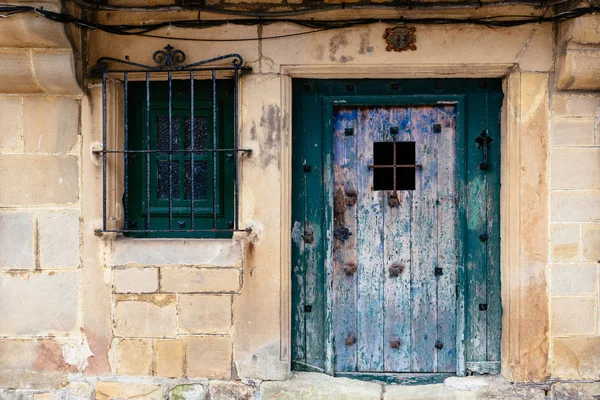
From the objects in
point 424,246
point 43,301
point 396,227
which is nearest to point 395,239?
point 396,227

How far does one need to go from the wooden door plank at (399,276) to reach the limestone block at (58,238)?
197 centimetres

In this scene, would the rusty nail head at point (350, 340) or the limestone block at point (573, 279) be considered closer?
the limestone block at point (573, 279)

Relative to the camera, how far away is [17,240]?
3633 millimetres

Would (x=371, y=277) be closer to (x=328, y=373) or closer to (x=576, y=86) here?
(x=328, y=373)

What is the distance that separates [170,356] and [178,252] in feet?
2.15

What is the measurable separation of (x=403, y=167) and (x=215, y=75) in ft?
4.33

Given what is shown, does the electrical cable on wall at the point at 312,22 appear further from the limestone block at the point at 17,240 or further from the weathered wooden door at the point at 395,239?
the limestone block at the point at 17,240

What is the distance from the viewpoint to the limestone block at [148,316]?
3.61 meters

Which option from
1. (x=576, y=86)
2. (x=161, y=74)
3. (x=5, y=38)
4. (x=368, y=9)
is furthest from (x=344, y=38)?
(x=5, y=38)

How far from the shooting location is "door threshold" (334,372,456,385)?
3.73 meters

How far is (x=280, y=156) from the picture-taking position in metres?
3.58

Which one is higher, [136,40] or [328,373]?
[136,40]

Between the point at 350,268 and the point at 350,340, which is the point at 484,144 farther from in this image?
the point at 350,340

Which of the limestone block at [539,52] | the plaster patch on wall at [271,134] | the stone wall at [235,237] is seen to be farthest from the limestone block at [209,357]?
the limestone block at [539,52]
